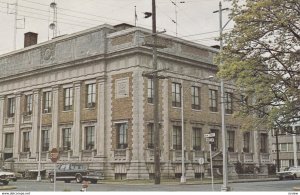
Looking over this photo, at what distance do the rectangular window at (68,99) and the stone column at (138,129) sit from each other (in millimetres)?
5498

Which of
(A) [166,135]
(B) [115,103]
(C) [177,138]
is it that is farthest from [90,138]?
(C) [177,138]

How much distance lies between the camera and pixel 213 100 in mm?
31156

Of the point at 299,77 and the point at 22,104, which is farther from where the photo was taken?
the point at 22,104

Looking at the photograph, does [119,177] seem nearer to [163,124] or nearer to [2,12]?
[163,124]

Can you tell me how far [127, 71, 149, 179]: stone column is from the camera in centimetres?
2962

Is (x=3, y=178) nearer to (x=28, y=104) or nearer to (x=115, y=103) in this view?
(x=115, y=103)

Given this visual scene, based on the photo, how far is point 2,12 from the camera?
13.4m

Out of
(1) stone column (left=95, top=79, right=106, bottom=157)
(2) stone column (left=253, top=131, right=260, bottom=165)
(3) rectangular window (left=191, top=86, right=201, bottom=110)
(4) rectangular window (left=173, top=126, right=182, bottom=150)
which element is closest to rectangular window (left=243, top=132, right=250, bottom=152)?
(2) stone column (left=253, top=131, right=260, bottom=165)

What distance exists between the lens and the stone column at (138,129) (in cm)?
2962

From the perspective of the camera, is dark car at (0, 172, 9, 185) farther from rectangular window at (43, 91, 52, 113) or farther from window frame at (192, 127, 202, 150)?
window frame at (192, 127, 202, 150)

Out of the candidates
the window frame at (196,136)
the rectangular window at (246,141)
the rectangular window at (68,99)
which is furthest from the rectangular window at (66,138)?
the rectangular window at (246,141)

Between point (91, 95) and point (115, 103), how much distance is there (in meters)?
2.27

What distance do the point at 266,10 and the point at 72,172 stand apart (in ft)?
55.3

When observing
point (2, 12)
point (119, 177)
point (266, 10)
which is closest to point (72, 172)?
point (119, 177)
